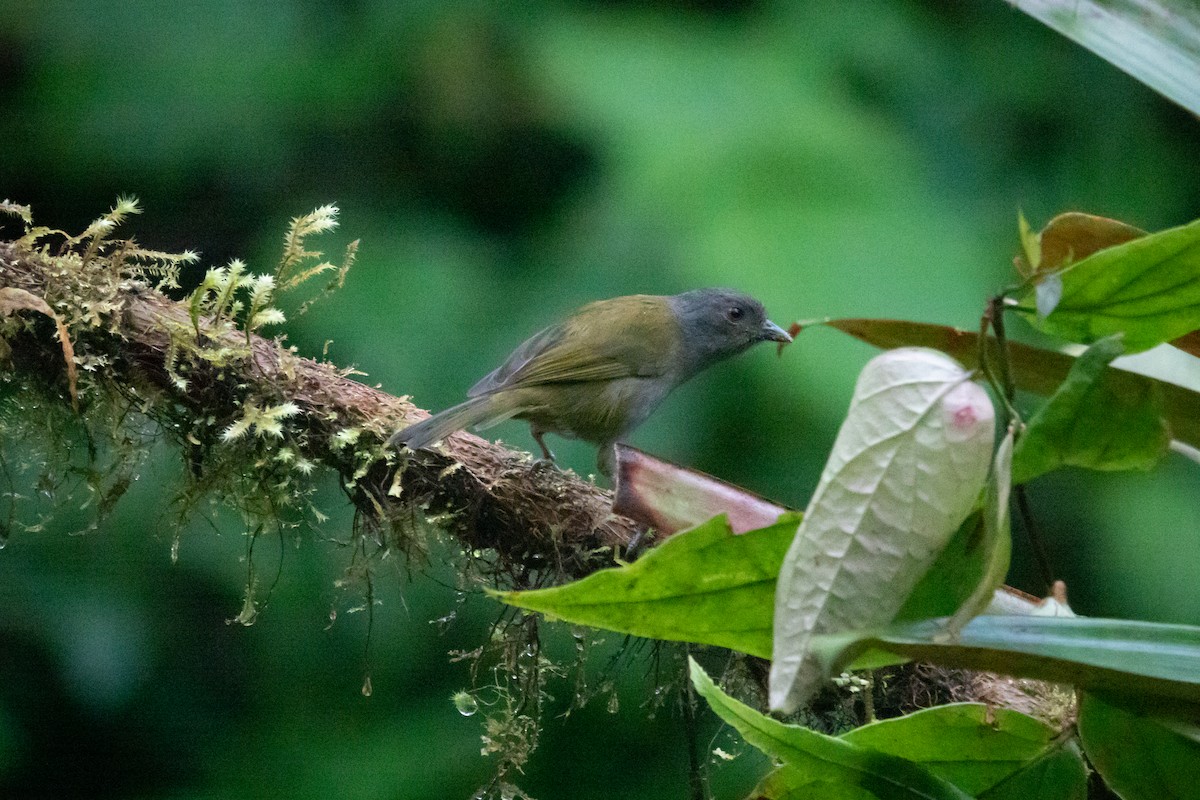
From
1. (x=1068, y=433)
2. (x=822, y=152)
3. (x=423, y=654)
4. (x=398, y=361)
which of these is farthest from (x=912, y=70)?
(x=1068, y=433)

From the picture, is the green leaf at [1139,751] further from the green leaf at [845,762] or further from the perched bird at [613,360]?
the perched bird at [613,360]

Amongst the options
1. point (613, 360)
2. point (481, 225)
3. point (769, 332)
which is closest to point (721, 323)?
point (769, 332)

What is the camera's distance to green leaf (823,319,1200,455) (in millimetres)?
1168

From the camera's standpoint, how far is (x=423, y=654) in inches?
109

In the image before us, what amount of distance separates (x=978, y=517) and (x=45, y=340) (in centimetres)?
Result: 135

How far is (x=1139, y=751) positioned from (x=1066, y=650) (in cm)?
26

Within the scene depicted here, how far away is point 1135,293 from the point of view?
0.88m

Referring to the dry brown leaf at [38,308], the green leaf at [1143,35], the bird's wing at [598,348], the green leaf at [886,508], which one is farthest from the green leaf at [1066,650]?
the bird's wing at [598,348]

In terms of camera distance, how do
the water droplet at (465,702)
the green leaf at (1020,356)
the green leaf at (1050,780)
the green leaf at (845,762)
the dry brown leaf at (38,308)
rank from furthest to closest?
the water droplet at (465,702) → the dry brown leaf at (38,308) → the green leaf at (1020,356) → the green leaf at (1050,780) → the green leaf at (845,762)

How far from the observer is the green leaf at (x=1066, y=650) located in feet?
2.63

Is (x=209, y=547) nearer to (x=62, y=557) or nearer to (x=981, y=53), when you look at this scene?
(x=62, y=557)

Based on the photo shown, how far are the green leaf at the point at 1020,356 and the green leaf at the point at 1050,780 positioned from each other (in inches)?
14.0

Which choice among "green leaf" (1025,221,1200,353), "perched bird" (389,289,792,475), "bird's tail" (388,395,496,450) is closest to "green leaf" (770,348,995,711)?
"green leaf" (1025,221,1200,353)

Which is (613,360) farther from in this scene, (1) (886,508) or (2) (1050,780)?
(1) (886,508)
